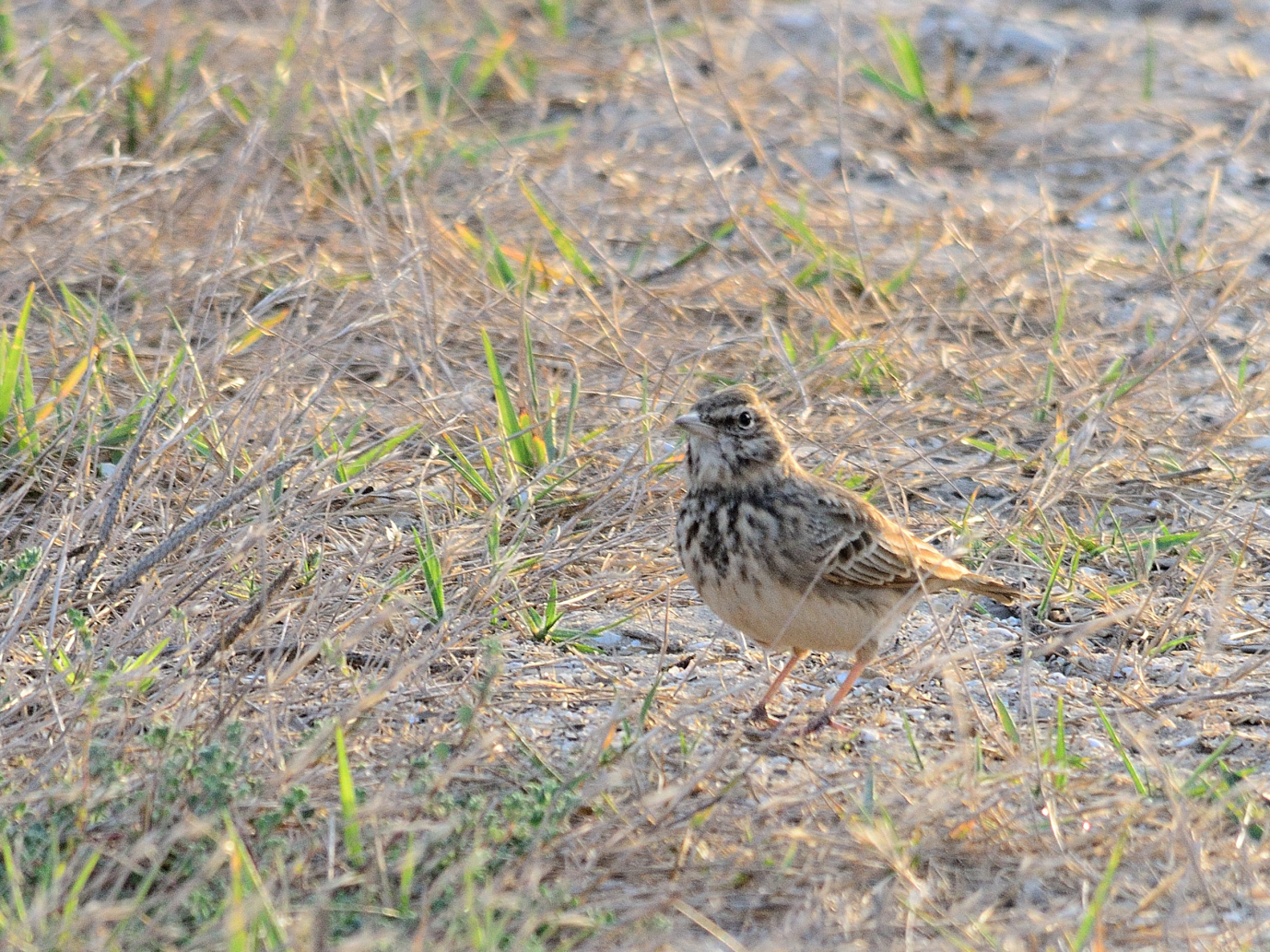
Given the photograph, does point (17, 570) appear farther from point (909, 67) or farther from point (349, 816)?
point (909, 67)

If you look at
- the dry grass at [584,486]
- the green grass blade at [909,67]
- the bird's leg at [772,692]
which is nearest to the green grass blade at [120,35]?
the dry grass at [584,486]

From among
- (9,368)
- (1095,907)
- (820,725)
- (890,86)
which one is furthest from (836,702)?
(890,86)

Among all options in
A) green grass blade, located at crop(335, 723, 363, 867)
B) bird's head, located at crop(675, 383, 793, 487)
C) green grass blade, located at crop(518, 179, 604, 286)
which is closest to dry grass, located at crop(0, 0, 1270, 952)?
green grass blade, located at crop(335, 723, 363, 867)

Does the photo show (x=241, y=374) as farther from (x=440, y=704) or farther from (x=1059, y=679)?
(x=1059, y=679)

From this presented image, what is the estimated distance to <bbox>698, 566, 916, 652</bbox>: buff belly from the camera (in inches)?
159

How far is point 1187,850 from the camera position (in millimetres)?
3113

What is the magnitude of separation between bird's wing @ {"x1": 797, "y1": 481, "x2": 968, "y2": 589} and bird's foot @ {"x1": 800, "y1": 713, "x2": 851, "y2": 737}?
0.35 m

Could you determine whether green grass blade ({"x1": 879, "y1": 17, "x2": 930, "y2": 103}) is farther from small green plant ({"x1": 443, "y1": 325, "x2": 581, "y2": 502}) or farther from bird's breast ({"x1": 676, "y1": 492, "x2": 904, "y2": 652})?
bird's breast ({"x1": 676, "y1": 492, "x2": 904, "y2": 652})

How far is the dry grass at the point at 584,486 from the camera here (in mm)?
3199

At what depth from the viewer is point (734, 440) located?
430 cm

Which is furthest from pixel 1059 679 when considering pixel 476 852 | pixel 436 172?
pixel 436 172

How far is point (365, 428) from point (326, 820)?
7.77 ft

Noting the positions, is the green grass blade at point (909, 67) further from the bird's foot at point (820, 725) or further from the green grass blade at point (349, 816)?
the green grass blade at point (349, 816)

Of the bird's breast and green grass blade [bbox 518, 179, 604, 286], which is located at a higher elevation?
the bird's breast
